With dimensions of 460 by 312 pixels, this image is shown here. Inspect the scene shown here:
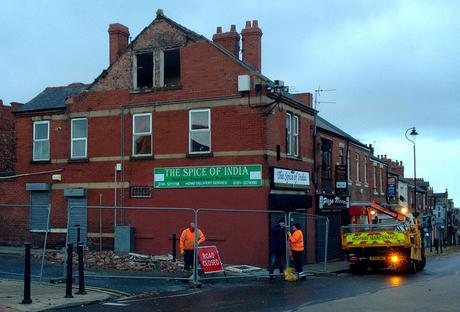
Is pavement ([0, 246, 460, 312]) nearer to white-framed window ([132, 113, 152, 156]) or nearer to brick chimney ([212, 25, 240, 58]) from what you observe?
white-framed window ([132, 113, 152, 156])

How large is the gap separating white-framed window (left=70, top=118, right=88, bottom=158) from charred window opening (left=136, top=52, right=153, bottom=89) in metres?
3.06

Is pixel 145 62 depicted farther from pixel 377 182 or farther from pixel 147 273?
pixel 377 182

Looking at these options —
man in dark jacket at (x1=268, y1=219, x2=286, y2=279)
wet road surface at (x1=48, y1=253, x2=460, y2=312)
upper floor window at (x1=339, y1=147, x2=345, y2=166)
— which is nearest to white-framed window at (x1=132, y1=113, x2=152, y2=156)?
man in dark jacket at (x1=268, y1=219, x2=286, y2=279)

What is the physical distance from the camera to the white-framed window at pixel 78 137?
26.8 metres

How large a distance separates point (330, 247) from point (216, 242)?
26.9 feet

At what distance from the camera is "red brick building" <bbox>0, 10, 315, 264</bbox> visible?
77.0ft

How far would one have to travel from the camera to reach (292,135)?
2619 cm

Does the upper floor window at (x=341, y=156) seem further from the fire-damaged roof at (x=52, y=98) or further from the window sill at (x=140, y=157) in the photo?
the fire-damaged roof at (x=52, y=98)

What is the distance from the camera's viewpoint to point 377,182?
4228cm

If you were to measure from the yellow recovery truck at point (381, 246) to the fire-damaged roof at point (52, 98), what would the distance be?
542 inches

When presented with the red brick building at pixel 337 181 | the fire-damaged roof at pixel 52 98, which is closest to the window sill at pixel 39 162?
the fire-damaged roof at pixel 52 98

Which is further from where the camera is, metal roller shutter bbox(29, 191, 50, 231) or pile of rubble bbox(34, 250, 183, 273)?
metal roller shutter bbox(29, 191, 50, 231)

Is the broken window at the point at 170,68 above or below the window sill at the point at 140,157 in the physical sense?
above

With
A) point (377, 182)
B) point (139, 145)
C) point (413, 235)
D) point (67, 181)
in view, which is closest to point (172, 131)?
point (139, 145)
